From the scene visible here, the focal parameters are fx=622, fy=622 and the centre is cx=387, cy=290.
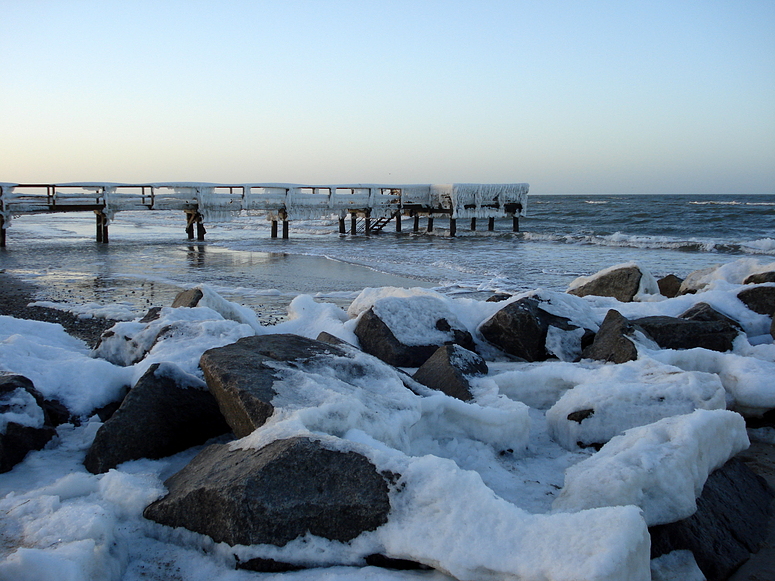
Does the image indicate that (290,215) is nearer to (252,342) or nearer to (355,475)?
(252,342)

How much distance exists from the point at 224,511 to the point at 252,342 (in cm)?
154

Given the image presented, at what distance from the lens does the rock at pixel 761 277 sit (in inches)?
299

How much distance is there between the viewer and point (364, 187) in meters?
25.3

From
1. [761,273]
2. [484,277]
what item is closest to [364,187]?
[484,277]

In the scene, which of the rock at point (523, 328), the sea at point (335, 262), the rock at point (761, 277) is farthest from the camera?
the sea at point (335, 262)

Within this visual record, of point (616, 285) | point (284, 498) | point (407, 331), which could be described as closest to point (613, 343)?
point (407, 331)

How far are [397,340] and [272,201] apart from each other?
18.2 m

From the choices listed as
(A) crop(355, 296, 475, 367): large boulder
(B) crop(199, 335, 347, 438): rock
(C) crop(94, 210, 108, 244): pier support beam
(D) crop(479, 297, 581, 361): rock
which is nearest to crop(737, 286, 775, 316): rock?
(D) crop(479, 297, 581, 361): rock

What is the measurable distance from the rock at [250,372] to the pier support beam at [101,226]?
61.1 feet

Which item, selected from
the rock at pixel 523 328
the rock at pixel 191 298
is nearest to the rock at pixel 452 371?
the rock at pixel 523 328

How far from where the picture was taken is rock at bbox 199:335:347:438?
297 centimetres

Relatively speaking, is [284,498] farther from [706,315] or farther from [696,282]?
[696,282]

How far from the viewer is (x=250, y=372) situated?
3248mm

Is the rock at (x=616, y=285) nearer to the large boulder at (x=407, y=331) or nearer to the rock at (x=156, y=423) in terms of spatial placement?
the large boulder at (x=407, y=331)
